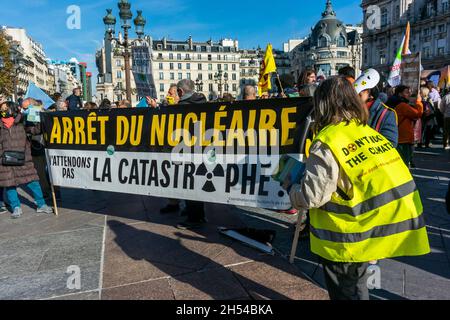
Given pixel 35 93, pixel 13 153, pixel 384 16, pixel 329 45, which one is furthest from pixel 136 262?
pixel 329 45

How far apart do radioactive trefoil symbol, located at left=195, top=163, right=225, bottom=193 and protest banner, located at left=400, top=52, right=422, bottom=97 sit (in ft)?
24.0

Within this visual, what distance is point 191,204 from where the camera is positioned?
494 centimetres

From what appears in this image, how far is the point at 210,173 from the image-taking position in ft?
14.2

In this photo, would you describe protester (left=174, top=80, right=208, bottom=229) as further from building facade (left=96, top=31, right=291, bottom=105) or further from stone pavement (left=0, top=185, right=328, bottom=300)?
building facade (left=96, top=31, right=291, bottom=105)

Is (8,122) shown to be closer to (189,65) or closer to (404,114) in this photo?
(404,114)

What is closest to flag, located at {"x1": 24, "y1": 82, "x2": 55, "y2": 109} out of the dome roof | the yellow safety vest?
the yellow safety vest

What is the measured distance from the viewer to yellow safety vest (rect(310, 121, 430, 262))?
79.8 inches

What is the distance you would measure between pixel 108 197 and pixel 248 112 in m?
4.19

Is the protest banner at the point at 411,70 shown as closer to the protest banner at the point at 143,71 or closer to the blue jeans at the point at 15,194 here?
the protest banner at the point at 143,71

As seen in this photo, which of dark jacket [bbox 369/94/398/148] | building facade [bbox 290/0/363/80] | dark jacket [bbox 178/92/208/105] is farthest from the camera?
building facade [bbox 290/0/363/80]

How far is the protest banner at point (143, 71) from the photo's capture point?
28.9 ft

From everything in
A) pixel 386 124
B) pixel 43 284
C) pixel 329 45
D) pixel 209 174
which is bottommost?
pixel 43 284

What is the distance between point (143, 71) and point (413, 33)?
7028 centimetres

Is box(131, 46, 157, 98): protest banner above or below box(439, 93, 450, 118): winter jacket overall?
above
